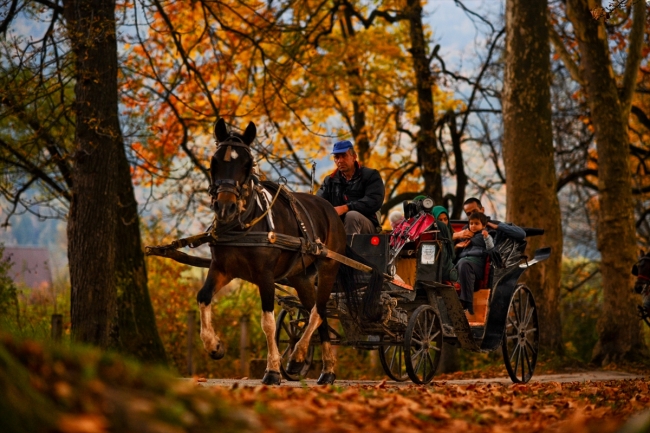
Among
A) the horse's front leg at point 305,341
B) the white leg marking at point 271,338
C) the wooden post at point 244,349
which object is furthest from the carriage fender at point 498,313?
the wooden post at point 244,349

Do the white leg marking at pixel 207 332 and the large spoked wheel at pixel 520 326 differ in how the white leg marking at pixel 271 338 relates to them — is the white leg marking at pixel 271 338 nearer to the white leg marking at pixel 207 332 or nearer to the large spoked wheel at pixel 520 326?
the white leg marking at pixel 207 332

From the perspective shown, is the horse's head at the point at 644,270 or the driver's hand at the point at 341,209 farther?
the horse's head at the point at 644,270

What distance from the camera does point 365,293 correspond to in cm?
1148

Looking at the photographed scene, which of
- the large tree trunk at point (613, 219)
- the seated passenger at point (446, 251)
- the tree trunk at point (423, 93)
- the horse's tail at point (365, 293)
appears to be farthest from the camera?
the tree trunk at point (423, 93)

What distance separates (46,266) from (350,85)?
8.14 m

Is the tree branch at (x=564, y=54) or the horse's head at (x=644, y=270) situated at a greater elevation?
the tree branch at (x=564, y=54)

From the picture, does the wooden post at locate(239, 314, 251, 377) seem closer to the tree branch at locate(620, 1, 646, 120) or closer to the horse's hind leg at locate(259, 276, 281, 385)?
the tree branch at locate(620, 1, 646, 120)

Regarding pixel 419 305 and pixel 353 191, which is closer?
pixel 419 305

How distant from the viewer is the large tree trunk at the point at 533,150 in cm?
1803

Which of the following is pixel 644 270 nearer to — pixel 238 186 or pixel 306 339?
pixel 306 339

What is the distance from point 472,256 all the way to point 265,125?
7643 mm

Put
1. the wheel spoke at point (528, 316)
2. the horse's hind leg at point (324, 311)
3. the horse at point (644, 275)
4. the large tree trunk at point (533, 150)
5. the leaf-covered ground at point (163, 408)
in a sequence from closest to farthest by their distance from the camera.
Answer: the leaf-covered ground at point (163, 408)
the horse's hind leg at point (324, 311)
the wheel spoke at point (528, 316)
the large tree trunk at point (533, 150)
the horse at point (644, 275)

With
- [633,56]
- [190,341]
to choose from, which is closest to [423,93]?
[633,56]

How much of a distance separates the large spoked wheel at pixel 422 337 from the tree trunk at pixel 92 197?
415 cm
